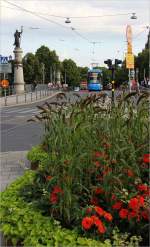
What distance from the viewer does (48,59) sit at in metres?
121

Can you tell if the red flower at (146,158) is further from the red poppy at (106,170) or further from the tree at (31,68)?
the tree at (31,68)

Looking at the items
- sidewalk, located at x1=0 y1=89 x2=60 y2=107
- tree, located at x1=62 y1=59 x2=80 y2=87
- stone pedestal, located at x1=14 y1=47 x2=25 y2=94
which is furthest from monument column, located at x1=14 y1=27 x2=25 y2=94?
tree, located at x1=62 y1=59 x2=80 y2=87

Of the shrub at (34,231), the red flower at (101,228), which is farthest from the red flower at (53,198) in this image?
the red flower at (101,228)

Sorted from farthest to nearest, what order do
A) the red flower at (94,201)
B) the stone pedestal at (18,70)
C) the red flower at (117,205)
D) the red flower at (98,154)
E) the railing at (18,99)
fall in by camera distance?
1. the stone pedestal at (18,70)
2. the railing at (18,99)
3. the red flower at (98,154)
4. the red flower at (94,201)
5. the red flower at (117,205)

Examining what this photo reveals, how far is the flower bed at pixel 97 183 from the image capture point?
14.9ft

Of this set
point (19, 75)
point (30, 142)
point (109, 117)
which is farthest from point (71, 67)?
point (109, 117)

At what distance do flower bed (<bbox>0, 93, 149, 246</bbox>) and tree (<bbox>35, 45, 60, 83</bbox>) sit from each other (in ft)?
373

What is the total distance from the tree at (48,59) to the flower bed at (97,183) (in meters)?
114

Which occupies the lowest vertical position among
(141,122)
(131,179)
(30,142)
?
(30,142)

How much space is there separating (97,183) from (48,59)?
382ft

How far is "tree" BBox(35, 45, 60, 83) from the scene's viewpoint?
119688 mm

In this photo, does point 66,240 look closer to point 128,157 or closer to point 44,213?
point 44,213

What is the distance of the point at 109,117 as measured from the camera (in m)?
6.88

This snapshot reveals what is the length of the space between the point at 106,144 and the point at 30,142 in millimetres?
10345
